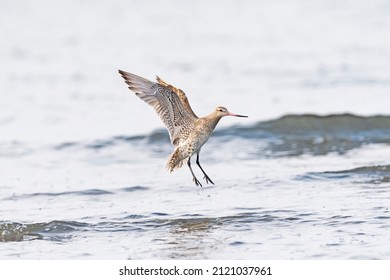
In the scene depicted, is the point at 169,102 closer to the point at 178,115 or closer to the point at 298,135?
the point at 178,115

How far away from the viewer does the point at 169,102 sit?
26.7 feet

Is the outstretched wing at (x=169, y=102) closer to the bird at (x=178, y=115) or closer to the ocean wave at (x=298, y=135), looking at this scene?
the bird at (x=178, y=115)

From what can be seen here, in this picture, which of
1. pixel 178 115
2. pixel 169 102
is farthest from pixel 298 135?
pixel 169 102

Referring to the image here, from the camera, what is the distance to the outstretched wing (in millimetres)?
8026

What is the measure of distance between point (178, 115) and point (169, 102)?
16 cm

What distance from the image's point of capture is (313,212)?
7.85 m

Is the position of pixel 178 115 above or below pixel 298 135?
below

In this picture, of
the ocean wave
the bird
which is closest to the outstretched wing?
the bird

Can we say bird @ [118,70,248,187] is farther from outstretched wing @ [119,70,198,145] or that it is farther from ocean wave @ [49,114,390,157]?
ocean wave @ [49,114,390,157]

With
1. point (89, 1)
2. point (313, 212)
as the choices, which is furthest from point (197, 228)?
point (89, 1)

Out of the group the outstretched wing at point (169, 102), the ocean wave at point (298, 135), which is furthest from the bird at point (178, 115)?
the ocean wave at point (298, 135)

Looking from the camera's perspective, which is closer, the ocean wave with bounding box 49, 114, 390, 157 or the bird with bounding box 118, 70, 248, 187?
the bird with bounding box 118, 70, 248, 187

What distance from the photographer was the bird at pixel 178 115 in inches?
317

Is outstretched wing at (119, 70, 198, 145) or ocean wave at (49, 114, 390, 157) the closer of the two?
outstretched wing at (119, 70, 198, 145)
